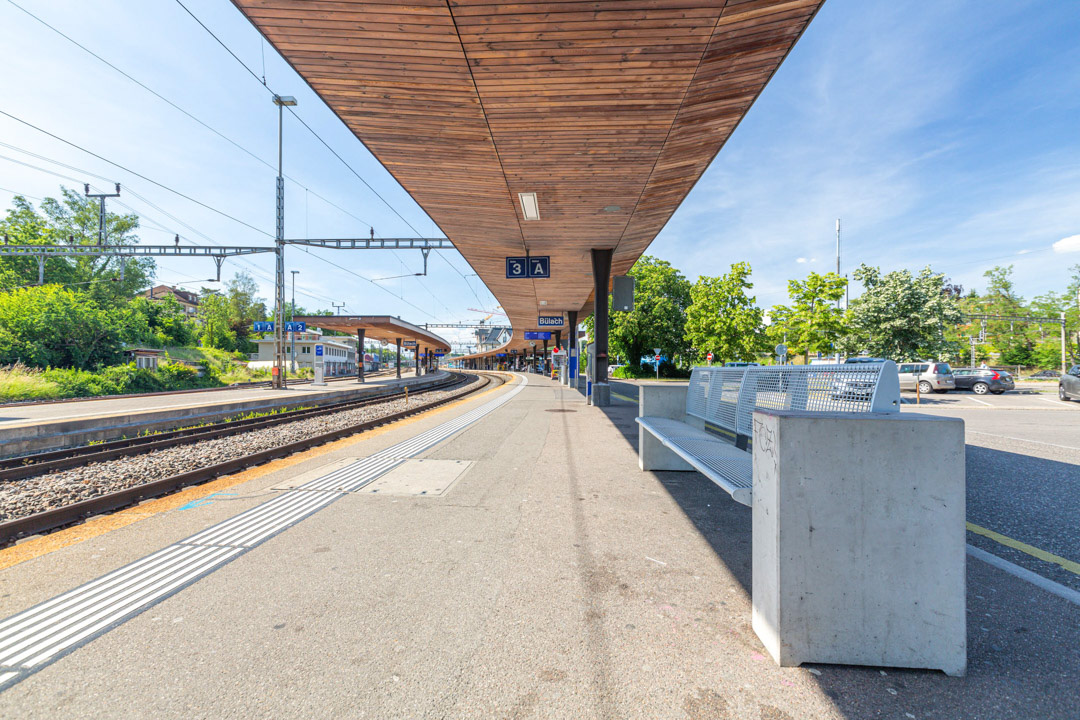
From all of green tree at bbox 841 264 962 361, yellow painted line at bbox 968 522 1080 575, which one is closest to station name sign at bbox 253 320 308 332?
yellow painted line at bbox 968 522 1080 575

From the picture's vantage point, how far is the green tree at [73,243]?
121ft

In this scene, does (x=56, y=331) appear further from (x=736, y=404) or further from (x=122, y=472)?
(x=736, y=404)

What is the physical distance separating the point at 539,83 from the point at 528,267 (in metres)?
8.87

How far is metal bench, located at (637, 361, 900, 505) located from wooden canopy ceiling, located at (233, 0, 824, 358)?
3.59m

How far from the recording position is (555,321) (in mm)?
30625

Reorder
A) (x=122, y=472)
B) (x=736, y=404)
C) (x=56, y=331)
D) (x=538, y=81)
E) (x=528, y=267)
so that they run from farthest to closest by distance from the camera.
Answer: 1. (x=56, y=331)
2. (x=528, y=267)
3. (x=122, y=472)
4. (x=538, y=81)
5. (x=736, y=404)

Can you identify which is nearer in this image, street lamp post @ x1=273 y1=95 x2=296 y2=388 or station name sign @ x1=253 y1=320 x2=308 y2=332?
street lamp post @ x1=273 y1=95 x2=296 y2=388

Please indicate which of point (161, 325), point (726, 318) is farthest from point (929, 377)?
point (161, 325)

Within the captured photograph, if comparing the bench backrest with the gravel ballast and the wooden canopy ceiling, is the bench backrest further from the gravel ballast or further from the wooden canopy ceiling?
the gravel ballast

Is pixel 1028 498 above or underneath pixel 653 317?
underneath

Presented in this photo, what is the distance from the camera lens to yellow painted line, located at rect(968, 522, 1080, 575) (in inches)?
120

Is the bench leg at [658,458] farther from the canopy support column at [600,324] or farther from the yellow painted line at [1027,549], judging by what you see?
the canopy support column at [600,324]

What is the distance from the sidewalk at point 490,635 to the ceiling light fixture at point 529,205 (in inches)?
296

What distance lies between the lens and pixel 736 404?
475cm
